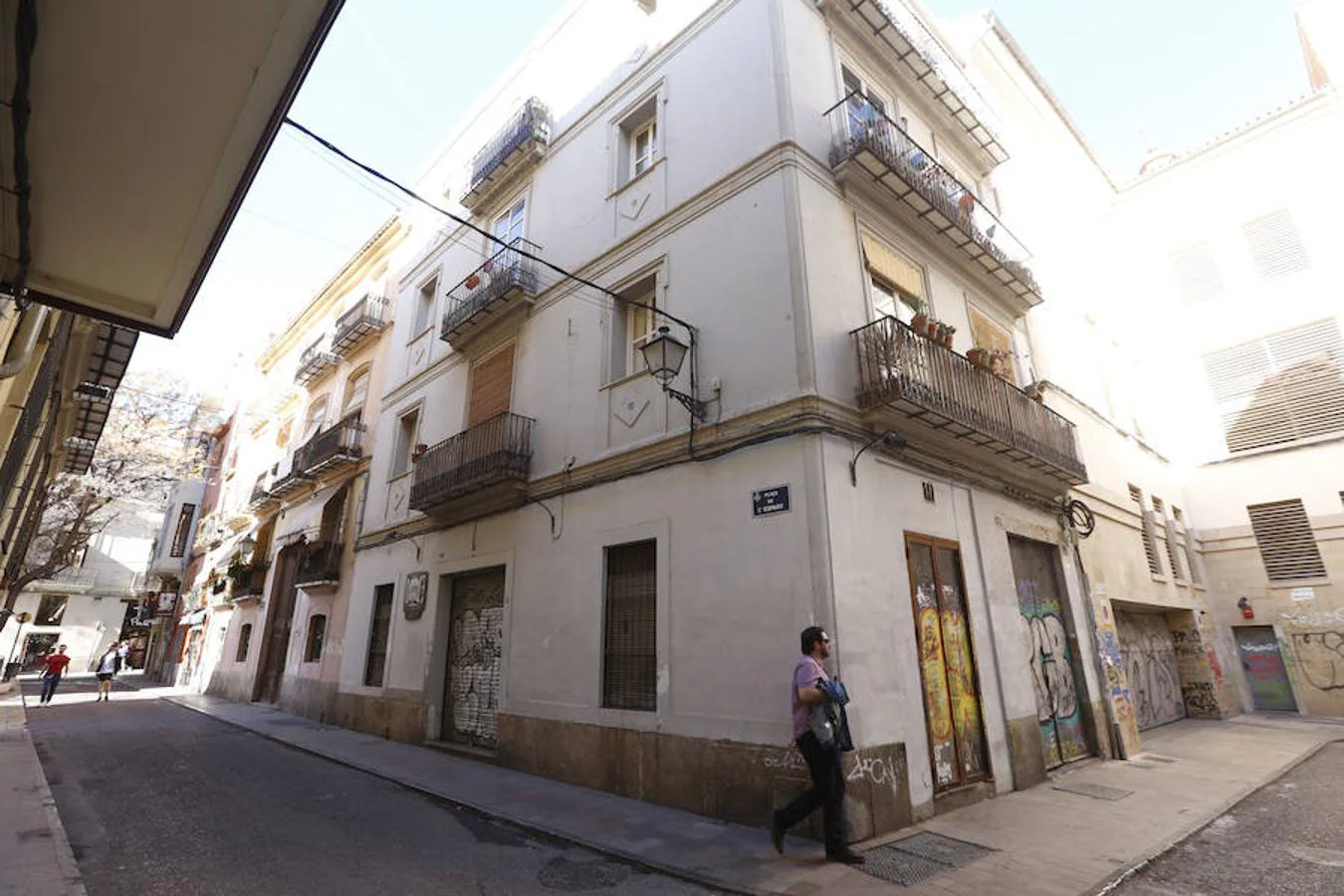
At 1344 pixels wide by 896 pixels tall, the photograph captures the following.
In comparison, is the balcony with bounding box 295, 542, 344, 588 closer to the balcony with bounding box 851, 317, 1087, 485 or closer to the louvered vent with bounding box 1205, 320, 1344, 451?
the balcony with bounding box 851, 317, 1087, 485

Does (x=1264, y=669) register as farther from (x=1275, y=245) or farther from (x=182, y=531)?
(x=182, y=531)

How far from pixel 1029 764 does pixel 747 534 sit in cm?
511

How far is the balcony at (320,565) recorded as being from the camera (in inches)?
585

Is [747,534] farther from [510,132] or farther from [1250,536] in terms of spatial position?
[1250,536]

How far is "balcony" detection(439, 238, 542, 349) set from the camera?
11000mm

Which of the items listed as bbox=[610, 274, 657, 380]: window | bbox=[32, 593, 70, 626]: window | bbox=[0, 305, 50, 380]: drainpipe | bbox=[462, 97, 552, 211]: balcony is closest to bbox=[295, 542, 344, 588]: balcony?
bbox=[462, 97, 552, 211]: balcony

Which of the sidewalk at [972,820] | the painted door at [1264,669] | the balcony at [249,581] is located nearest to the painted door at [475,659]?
the sidewalk at [972,820]

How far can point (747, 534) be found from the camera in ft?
22.3

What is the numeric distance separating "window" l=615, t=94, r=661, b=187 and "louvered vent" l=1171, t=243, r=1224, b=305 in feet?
58.5

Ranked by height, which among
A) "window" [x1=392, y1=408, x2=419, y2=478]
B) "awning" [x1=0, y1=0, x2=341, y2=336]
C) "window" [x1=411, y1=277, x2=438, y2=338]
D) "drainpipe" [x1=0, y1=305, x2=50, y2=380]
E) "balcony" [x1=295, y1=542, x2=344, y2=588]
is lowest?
"balcony" [x1=295, y1=542, x2=344, y2=588]

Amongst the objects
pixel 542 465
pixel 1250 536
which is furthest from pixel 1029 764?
pixel 1250 536

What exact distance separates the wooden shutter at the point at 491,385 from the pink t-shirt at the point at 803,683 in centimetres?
745

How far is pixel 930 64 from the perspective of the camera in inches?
410

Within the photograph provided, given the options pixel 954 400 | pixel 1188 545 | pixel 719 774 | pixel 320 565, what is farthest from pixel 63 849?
pixel 1188 545
